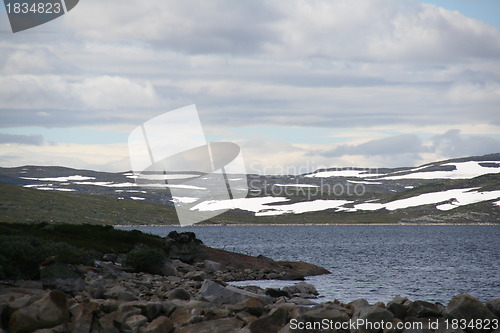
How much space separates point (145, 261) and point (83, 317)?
2600 centimetres

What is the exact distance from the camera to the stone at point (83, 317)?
64.8 ft

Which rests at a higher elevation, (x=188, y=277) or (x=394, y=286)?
(x=188, y=277)

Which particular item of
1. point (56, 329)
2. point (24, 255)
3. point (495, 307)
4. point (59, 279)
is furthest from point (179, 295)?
point (495, 307)

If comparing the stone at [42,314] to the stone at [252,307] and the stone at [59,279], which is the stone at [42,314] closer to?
the stone at [252,307]

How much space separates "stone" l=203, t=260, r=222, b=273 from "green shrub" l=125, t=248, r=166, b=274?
374 inches

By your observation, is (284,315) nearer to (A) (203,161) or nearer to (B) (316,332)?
(B) (316,332)

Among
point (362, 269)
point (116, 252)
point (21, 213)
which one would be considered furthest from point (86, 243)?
point (21, 213)

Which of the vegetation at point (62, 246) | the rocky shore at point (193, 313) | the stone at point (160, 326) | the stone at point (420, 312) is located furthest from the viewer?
the vegetation at point (62, 246)

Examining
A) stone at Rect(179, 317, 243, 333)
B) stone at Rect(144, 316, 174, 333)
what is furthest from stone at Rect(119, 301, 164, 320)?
stone at Rect(144, 316, 174, 333)

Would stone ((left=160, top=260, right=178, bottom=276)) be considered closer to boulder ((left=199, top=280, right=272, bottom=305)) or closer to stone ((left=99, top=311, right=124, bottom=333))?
boulder ((left=199, top=280, right=272, bottom=305))

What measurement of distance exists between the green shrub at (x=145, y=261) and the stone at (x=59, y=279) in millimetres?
15887

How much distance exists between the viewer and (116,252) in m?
53.7

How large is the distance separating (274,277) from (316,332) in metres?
37.6

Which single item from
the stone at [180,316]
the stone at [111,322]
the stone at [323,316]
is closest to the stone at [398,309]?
the stone at [323,316]
